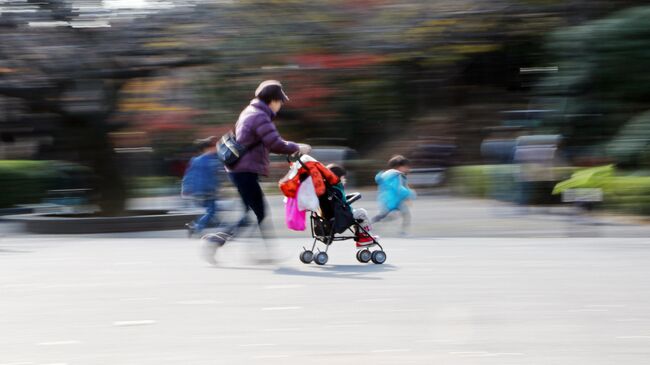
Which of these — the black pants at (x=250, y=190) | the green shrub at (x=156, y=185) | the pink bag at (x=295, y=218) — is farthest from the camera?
the green shrub at (x=156, y=185)

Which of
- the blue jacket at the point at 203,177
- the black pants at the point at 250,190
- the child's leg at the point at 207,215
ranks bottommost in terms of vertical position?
the child's leg at the point at 207,215

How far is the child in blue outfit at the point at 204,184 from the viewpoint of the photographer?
1327cm

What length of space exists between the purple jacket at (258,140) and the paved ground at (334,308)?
92 cm

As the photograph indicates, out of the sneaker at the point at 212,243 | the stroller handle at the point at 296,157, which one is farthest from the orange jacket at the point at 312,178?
the sneaker at the point at 212,243

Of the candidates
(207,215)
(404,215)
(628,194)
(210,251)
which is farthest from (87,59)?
(628,194)

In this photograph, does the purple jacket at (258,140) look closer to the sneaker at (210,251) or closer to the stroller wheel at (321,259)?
the sneaker at (210,251)

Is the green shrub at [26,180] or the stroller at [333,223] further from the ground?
the stroller at [333,223]

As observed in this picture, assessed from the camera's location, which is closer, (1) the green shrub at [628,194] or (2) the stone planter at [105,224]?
(2) the stone planter at [105,224]

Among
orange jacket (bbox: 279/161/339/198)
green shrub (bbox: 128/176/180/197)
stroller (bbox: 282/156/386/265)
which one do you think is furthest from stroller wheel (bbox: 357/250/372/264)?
green shrub (bbox: 128/176/180/197)

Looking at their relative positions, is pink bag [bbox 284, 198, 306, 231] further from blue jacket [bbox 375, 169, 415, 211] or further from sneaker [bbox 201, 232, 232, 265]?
blue jacket [bbox 375, 169, 415, 211]

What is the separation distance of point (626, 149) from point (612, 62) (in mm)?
1752

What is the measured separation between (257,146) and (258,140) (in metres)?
0.05

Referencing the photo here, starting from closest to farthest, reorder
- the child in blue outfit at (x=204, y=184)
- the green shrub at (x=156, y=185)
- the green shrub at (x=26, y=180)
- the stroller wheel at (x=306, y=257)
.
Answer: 1. the stroller wheel at (x=306, y=257)
2. the child in blue outfit at (x=204, y=184)
3. the green shrub at (x=26, y=180)
4. the green shrub at (x=156, y=185)

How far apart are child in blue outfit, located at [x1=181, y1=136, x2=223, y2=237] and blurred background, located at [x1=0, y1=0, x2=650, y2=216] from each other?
94.6 inches
